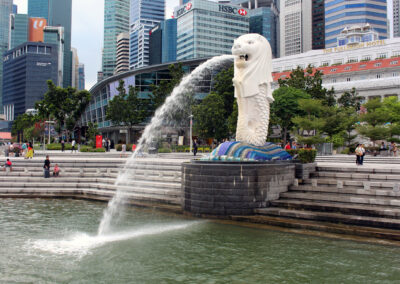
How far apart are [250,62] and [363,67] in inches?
2251

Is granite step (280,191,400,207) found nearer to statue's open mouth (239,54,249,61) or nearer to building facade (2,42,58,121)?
statue's open mouth (239,54,249,61)

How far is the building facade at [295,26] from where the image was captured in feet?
499

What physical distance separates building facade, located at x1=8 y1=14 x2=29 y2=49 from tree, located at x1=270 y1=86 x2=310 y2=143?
18555 centimetres

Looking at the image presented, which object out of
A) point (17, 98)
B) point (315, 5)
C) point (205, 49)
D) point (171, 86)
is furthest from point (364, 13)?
point (17, 98)

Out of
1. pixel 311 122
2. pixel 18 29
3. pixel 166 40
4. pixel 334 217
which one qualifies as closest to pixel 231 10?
pixel 166 40

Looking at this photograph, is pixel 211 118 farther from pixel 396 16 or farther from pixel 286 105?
pixel 396 16

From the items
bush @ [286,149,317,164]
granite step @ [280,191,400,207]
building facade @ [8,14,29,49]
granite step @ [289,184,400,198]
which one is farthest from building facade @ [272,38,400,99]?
building facade @ [8,14,29,49]

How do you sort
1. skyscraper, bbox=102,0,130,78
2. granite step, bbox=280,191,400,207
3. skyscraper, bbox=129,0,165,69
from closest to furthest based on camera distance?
granite step, bbox=280,191,400,207 → skyscraper, bbox=129,0,165,69 → skyscraper, bbox=102,0,130,78

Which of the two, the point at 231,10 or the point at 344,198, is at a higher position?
the point at 231,10

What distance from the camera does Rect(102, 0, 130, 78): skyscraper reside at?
623 ft

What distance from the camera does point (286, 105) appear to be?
38906mm

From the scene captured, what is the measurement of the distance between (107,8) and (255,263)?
20401 cm

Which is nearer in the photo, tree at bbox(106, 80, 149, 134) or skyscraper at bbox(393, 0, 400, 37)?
tree at bbox(106, 80, 149, 134)

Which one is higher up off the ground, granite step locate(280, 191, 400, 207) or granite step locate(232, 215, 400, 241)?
granite step locate(280, 191, 400, 207)
